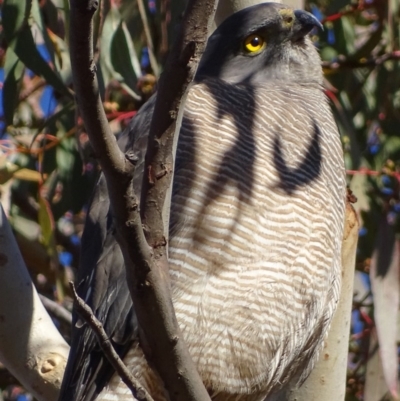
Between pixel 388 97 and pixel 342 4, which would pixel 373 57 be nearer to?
pixel 388 97

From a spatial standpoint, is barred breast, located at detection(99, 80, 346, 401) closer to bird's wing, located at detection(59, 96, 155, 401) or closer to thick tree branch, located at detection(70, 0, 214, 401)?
bird's wing, located at detection(59, 96, 155, 401)

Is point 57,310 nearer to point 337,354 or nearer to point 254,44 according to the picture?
point 337,354

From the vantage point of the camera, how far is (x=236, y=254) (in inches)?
114

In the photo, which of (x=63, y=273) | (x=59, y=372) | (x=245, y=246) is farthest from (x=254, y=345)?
(x=63, y=273)

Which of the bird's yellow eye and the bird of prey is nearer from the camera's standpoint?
the bird of prey

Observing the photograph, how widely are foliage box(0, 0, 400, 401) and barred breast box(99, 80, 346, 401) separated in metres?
0.58

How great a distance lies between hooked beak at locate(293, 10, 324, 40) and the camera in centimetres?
365

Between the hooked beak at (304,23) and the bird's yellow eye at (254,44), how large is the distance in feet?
0.53

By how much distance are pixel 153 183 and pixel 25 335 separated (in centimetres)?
132

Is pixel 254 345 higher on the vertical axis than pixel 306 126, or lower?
lower

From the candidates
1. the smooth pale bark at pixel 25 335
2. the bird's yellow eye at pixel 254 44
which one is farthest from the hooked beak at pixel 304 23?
the smooth pale bark at pixel 25 335

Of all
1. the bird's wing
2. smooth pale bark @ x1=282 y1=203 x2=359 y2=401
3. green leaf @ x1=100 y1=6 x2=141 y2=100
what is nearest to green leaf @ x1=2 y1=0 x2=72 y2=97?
green leaf @ x1=100 y1=6 x2=141 y2=100

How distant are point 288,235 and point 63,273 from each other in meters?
1.46

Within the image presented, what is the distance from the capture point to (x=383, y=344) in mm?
3609
